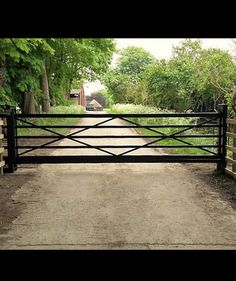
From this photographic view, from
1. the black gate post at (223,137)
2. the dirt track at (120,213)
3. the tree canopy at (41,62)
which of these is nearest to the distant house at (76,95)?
the tree canopy at (41,62)

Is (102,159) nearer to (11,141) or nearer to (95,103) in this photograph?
(11,141)

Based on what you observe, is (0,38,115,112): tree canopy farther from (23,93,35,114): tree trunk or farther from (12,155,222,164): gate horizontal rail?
(12,155,222,164): gate horizontal rail

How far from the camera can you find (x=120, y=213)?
19.8 ft

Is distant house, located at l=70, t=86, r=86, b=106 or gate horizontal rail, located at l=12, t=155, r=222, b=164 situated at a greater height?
distant house, located at l=70, t=86, r=86, b=106

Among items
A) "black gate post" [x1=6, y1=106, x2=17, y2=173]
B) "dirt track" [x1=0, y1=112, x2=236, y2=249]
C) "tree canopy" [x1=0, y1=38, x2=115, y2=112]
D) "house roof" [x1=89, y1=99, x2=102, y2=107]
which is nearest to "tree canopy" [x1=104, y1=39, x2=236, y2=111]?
"tree canopy" [x1=0, y1=38, x2=115, y2=112]

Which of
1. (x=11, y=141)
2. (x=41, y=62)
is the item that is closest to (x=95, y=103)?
(x=41, y=62)

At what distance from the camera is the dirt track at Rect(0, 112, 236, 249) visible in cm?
475

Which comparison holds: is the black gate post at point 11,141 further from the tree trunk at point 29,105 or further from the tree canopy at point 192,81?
the tree trunk at point 29,105
